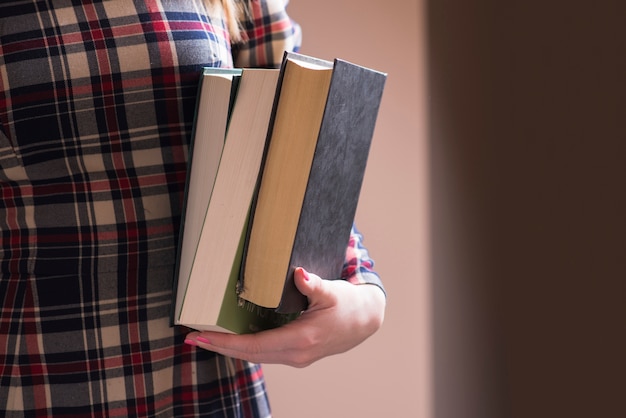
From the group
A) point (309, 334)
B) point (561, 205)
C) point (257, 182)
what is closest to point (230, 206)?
point (257, 182)

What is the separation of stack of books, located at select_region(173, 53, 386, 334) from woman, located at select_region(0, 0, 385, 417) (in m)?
0.03

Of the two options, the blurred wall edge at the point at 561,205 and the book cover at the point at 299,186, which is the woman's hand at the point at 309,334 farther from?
the blurred wall edge at the point at 561,205

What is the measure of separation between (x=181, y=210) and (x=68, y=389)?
0.60 feet

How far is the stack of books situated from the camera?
0.58 m

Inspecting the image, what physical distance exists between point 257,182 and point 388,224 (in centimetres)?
58

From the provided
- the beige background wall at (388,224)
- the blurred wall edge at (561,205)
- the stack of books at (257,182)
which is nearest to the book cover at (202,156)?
the stack of books at (257,182)

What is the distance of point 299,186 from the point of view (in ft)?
1.92

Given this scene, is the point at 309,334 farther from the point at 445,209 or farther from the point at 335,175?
the point at 445,209

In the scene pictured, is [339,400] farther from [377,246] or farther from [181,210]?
[181,210]

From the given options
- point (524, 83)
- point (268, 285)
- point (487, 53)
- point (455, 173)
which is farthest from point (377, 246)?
point (268, 285)

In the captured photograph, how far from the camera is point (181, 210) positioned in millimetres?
656

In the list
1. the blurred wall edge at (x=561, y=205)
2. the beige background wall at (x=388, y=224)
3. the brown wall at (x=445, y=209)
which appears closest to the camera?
the blurred wall edge at (x=561, y=205)

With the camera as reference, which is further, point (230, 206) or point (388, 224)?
point (388, 224)

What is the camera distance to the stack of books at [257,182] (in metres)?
0.58
